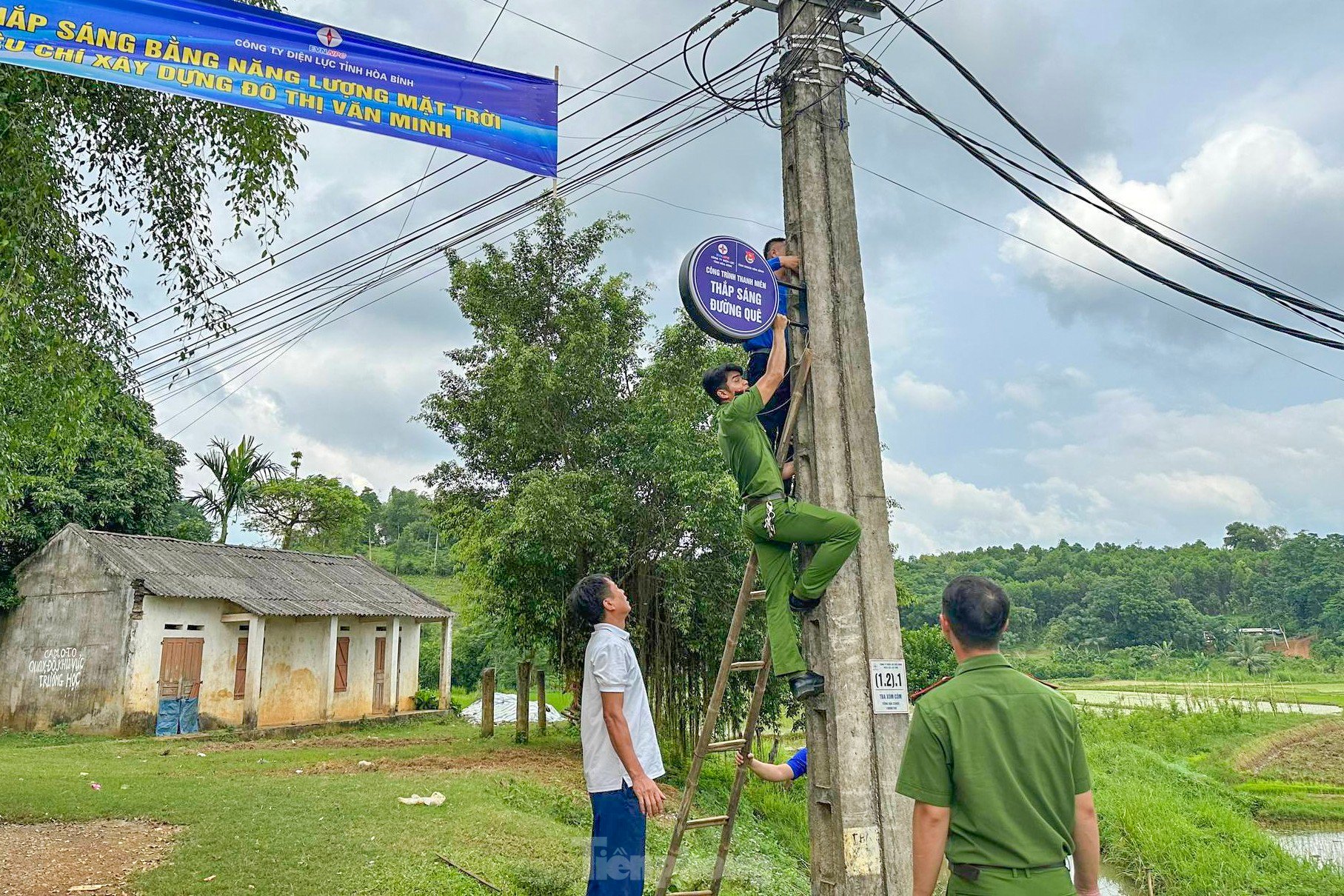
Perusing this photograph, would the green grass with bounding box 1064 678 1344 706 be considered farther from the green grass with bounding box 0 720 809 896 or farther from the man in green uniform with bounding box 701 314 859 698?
the man in green uniform with bounding box 701 314 859 698

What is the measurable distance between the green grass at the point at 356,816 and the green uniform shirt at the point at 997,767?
202 inches

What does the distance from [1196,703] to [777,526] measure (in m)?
29.5

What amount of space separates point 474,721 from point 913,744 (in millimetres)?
22602

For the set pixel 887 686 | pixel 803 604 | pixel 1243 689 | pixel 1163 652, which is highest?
pixel 803 604

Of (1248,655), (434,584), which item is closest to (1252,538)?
(1248,655)

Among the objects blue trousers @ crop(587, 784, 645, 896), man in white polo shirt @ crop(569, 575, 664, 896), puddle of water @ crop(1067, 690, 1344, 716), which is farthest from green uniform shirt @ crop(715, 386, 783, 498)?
puddle of water @ crop(1067, 690, 1344, 716)

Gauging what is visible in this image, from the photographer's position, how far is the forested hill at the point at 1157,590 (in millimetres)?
A: 46656

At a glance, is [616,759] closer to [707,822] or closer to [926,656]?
[707,822]

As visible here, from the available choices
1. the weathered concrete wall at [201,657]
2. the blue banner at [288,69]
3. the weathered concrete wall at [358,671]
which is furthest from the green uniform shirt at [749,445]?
the weathered concrete wall at [358,671]

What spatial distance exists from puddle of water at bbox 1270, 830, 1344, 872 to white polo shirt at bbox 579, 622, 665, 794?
1390cm

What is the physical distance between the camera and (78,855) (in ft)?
24.5

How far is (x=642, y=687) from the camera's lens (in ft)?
14.2

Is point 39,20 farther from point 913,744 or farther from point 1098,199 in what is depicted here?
point 1098,199

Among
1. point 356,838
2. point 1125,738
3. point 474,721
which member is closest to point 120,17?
point 356,838
